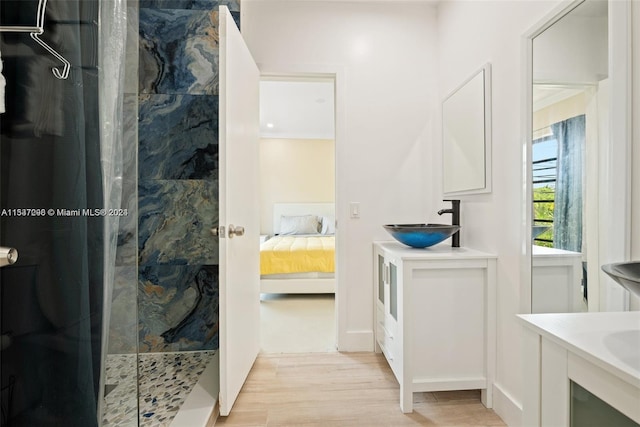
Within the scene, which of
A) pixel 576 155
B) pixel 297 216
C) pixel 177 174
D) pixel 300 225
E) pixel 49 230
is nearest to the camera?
pixel 49 230

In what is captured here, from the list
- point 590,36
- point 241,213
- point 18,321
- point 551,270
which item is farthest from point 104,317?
point 590,36

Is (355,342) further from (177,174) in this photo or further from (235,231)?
(177,174)

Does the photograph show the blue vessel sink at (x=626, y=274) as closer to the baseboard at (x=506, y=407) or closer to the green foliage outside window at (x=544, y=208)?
the green foliage outside window at (x=544, y=208)

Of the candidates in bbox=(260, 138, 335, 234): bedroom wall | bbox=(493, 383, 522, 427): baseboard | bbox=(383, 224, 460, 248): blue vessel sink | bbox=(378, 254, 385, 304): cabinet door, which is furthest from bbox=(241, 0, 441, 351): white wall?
bbox=(260, 138, 335, 234): bedroom wall

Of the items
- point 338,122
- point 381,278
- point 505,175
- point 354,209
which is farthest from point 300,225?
point 505,175

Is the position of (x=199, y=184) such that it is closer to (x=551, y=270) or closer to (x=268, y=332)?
(x=268, y=332)

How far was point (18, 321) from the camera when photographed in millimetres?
1050

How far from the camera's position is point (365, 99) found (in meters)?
2.40

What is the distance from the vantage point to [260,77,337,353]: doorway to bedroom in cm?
274

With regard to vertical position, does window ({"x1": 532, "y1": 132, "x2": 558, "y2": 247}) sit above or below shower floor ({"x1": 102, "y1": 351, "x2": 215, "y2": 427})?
above

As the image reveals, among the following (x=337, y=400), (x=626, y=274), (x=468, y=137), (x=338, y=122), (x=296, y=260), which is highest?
(x=338, y=122)

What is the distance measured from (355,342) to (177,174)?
181cm

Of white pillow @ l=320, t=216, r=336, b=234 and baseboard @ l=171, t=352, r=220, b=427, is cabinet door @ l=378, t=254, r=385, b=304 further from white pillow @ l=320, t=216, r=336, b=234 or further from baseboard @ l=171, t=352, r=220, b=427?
white pillow @ l=320, t=216, r=336, b=234

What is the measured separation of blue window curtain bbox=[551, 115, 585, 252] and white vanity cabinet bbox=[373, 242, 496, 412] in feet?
1.54
